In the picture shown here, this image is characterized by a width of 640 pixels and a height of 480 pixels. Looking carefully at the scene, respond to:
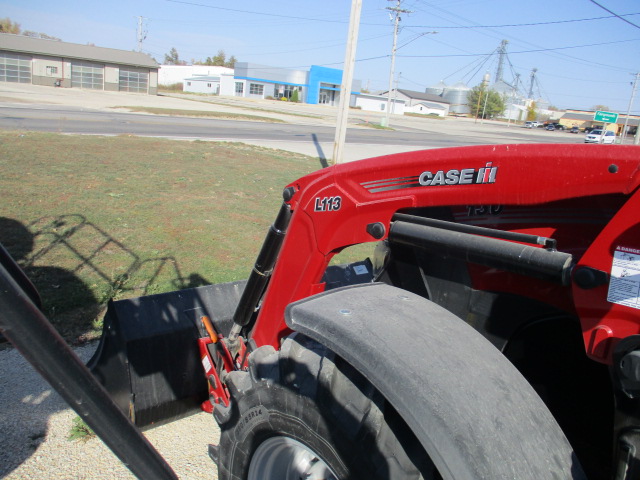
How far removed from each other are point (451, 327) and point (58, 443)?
8.13 ft

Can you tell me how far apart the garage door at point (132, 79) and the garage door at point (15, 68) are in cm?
833

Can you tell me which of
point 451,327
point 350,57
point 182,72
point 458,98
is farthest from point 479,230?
point 458,98

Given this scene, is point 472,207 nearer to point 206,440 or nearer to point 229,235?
point 206,440

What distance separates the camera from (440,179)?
219cm

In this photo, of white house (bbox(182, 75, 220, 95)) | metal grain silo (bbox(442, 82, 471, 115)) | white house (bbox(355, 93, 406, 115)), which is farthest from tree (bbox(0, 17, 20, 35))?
metal grain silo (bbox(442, 82, 471, 115))

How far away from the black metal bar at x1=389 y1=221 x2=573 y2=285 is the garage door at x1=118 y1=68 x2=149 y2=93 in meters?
58.0

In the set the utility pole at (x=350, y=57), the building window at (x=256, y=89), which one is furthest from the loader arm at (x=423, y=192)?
the building window at (x=256, y=89)

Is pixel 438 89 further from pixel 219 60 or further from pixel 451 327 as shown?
pixel 451 327

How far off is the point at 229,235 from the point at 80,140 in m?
8.72

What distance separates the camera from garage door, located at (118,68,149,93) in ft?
178

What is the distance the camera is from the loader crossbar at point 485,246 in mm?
1799

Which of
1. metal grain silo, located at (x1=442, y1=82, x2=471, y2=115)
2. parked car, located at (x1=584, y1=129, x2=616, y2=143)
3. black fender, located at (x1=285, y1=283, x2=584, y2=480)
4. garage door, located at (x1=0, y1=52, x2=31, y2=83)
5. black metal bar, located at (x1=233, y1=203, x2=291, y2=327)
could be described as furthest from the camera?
metal grain silo, located at (x1=442, y1=82, x2=471, y2=115)

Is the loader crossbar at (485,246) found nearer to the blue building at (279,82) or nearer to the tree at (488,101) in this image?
the blue building at (279,82)

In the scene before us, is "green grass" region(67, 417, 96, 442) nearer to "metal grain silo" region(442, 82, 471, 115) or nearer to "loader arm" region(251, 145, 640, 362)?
"loader arm" region(251, 145, 640, 362)
